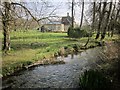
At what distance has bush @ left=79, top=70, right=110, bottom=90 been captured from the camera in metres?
6.64

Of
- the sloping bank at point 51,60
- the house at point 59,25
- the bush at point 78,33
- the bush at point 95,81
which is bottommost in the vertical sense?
the sloping bank at point 51,60

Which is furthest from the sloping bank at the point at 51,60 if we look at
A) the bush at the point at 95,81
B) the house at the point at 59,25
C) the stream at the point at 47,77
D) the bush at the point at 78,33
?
the bush at the point at 78,33

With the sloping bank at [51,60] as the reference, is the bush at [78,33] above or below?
above

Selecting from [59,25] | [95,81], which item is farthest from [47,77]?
[59,25]

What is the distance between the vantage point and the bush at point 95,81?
261 inches

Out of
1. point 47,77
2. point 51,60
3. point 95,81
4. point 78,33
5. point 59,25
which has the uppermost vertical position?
point 59,25

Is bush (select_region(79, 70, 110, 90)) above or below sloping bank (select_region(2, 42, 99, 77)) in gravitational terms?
above

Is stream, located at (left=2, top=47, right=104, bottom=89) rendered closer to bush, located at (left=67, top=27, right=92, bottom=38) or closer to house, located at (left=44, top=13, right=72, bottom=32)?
house, located at (left=44, top=13, right=72, bottom=32)

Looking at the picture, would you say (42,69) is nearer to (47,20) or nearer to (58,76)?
(58,76)

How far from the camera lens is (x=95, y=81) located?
22.0ft

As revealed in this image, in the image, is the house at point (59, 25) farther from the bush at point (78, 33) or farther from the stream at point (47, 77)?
the stream at point (47, 77)

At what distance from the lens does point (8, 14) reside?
877cm

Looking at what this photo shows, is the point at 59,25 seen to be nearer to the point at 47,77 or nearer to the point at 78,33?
the point at 78,33

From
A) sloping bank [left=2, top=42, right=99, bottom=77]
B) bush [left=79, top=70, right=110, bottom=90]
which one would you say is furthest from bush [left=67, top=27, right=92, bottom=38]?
bush [left=79, top=70, right=110, bottom=90]
